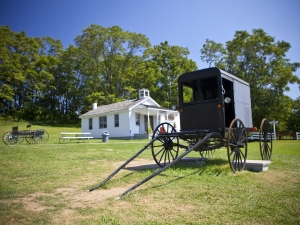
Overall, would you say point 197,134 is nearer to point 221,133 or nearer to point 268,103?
point 221,133

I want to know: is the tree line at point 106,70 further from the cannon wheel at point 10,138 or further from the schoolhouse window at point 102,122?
the cannon wheel at point 10,138

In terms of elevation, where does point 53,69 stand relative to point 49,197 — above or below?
above

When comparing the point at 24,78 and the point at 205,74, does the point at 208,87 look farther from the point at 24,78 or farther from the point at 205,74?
the point at 24,78

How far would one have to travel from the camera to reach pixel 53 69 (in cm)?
4794

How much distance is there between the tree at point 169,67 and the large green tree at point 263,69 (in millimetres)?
10936

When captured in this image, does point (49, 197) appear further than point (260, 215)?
Yes

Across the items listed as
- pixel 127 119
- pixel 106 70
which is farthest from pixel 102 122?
pixel 106 70

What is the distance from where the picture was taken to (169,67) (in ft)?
145

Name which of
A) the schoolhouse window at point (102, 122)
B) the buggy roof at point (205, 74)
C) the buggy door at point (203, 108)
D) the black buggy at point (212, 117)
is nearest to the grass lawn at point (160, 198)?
the black buggy at point (212, 117)

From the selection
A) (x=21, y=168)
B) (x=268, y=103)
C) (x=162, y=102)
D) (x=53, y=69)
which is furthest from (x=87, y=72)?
(x=21, y=168)

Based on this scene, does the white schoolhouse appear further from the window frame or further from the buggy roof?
the buggy roof

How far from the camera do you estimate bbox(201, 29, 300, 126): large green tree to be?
3072cm

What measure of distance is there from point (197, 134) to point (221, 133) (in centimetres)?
68

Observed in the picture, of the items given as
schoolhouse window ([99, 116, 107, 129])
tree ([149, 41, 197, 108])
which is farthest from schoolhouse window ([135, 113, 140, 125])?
tree ([149, 41, 197, 108])
